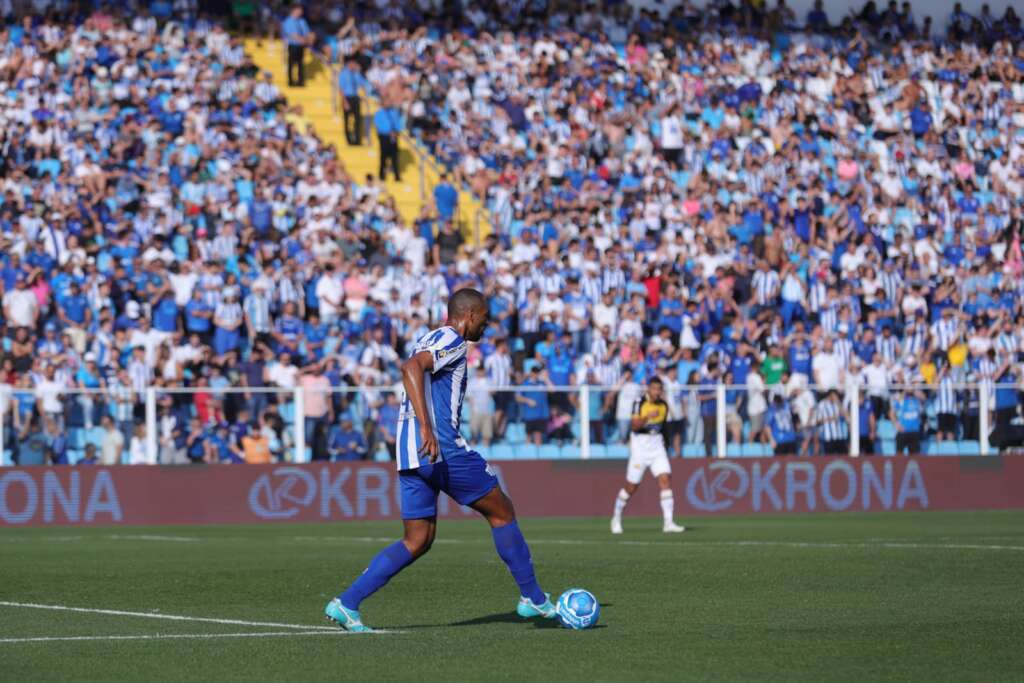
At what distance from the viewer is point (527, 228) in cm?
3544

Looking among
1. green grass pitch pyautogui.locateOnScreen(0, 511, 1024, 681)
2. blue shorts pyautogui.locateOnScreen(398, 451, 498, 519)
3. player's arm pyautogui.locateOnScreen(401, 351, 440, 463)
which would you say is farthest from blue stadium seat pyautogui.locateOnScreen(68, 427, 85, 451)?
player's arm pyautogui.locateOnScreen(401, 351, 440, 463)

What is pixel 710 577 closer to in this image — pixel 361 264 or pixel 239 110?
pixel 361 264

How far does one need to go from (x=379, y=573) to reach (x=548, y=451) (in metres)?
18.7

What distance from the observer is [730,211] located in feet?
124

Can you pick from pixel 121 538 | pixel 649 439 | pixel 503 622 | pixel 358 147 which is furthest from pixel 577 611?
pixel 358 147

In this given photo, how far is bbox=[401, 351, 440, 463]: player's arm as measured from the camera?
37.3 feet

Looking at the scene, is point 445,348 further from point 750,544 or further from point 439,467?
point 750,544

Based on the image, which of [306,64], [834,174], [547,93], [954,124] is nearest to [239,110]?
[306,64]

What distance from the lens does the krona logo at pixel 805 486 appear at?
3109 centimetres

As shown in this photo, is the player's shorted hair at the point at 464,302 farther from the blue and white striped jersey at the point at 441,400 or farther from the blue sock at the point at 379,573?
the blue sock at the point at 379,573

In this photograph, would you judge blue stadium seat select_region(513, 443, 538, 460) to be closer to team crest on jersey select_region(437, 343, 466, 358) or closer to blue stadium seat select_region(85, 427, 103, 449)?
blue stadium seat select_region(85, 427, 103, 449)

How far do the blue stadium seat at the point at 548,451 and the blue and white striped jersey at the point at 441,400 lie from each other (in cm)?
1850

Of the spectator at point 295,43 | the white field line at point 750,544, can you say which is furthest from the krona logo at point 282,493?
the spectator at point 295,43

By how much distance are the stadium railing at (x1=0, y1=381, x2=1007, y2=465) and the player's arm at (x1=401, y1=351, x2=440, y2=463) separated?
16850 mm
